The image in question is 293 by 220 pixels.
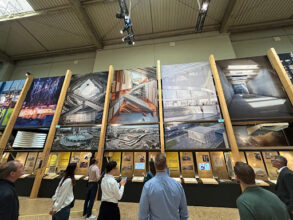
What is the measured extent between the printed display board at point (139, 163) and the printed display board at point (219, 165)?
194cm

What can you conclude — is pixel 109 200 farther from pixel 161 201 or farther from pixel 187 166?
pixel 187 166

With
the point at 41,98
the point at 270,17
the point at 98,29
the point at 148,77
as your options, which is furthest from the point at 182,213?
the point at 270,17

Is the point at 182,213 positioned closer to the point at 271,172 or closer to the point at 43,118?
the point at 271,172

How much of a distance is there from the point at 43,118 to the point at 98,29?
488cm

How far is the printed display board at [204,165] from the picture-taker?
344 centimetres

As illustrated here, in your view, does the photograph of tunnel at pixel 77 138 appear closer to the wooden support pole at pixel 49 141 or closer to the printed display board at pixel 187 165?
the wooden support pole at pixel 49 141

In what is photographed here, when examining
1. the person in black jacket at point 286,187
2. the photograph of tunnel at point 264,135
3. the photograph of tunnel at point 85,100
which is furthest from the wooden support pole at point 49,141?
the photograph of tunnel at point 264,135

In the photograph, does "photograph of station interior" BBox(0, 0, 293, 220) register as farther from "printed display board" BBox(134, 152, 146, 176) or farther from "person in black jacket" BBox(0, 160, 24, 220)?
"person in black jacket" BBox(0, 160, 24, 220)

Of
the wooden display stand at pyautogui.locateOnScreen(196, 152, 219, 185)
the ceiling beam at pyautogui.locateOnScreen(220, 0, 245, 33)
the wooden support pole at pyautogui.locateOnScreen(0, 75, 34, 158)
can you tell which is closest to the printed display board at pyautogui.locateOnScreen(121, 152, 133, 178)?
the wooden display stand at pyautogui.locateOnScreen(196, 152, 219, 185)

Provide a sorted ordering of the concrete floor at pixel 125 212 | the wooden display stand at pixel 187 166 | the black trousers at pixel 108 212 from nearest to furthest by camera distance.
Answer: the black trousers at pixel 108 212 < the concrete floor at pixel 125 212 < the wooden display stand at pixel 187 166

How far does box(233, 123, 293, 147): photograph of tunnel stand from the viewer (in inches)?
148

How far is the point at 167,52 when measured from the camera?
6418mm

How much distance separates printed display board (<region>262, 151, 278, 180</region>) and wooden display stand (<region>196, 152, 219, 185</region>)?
1414mm

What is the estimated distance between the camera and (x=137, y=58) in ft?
21.4
